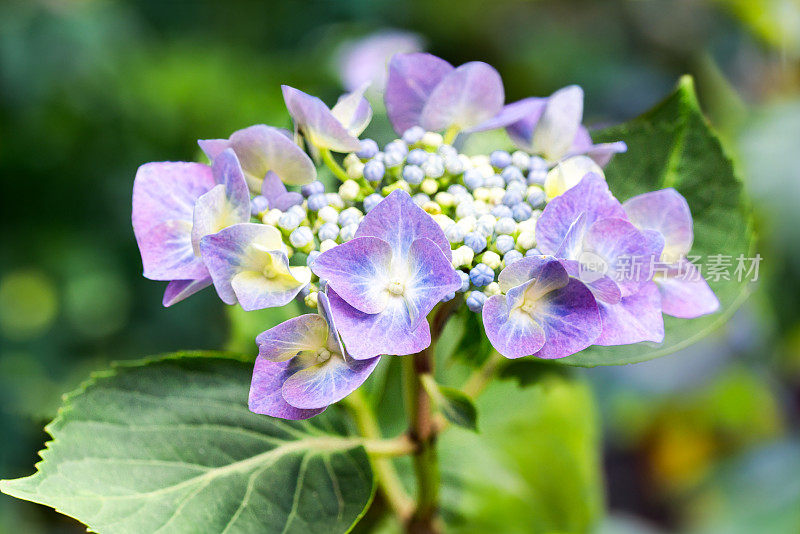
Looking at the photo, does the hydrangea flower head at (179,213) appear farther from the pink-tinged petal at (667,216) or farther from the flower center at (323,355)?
the pink-tinged petal at (667,216)

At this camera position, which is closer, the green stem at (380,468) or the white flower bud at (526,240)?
the white flower bud at (526,240)

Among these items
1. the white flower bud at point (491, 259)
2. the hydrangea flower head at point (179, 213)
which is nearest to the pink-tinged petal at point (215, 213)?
the hydrangea flower head at point (179, 213)

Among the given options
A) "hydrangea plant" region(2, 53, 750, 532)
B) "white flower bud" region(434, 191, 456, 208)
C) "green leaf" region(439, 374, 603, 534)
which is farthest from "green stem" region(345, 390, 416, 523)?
"white flower bud" region(434, 191, 456, 208)

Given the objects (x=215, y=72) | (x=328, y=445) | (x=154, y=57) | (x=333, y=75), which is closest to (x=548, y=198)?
(x=328, y=445)

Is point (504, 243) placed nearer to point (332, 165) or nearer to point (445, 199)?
point (445, 199)

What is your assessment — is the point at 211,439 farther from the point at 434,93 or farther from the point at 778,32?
the point at 778,32

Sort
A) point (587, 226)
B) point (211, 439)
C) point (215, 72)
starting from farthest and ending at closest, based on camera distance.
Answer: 1. point (215, 72)
2. point (211, 439)
3. point (587, 226)
